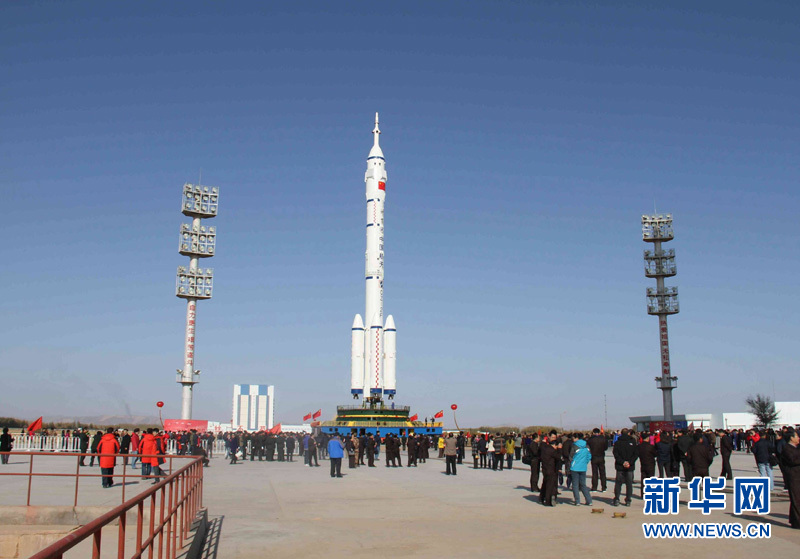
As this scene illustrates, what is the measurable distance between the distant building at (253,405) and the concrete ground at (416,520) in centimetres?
5118

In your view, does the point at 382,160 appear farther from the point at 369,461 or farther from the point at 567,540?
the point at 567,540

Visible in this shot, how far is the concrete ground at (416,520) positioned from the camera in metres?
9.69

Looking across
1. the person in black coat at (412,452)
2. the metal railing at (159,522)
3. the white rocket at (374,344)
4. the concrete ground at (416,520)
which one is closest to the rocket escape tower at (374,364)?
the white rocket at (374,344)

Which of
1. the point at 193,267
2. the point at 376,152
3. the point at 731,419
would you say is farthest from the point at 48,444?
the point at 731,419

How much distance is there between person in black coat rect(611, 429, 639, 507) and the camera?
14.2 meters

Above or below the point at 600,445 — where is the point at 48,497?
below

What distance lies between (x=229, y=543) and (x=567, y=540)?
4.87 m

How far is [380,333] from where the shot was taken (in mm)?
50438

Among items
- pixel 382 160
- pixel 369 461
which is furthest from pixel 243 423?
pixel 369 461

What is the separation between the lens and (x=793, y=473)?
1141 centimetres

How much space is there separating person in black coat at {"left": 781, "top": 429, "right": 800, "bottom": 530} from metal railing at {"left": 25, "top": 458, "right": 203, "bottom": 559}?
9238 millimetres

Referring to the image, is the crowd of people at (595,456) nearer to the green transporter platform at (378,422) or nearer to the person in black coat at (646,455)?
the person in black coat at (646,455)

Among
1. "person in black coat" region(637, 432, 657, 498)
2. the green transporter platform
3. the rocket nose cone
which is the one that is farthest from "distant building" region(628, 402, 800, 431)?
"person in black coat" region(637, 432, 657, 498)

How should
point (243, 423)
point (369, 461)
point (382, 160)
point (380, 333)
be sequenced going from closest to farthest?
point (369, 461) → point (380, 333) → point (382, 160) → point (243, 423)
